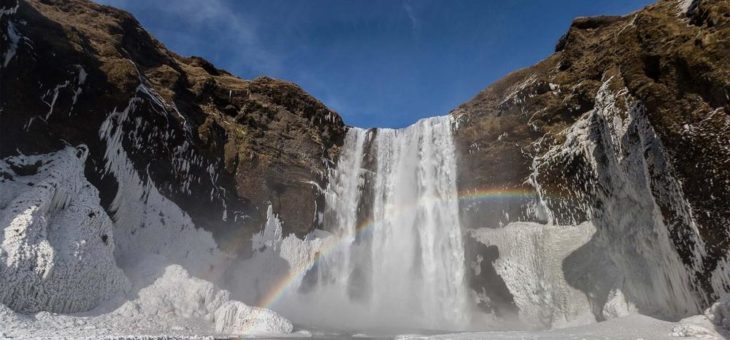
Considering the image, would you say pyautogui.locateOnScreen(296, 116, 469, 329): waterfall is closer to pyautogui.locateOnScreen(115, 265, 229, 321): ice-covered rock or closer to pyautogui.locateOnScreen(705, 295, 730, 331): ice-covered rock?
pyautogui.locateOnScreen(115, 265, 229, 321): ice-covered rock

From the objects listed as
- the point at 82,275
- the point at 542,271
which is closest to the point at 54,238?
the point at 82,275

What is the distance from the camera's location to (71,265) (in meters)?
14.6

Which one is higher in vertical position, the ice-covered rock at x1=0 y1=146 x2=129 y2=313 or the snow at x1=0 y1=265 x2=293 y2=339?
the ice-covered rock at x1=0 y1=146 x2=129 y2=313

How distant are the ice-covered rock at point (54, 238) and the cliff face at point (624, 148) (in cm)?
1854

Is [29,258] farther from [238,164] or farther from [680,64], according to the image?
[680,64]

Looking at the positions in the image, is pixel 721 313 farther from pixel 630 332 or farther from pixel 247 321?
pixel 247 321

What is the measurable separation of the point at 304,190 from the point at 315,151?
3.16 meters

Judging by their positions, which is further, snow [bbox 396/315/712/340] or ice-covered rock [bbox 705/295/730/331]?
snow [bbox 396/315/712/340]

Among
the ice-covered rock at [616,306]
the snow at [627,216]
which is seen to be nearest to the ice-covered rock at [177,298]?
the ice-covered rock at [616,306]

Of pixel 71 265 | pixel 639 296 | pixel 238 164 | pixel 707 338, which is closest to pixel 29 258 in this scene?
pixel 71 265

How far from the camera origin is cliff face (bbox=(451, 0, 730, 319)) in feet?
38.9

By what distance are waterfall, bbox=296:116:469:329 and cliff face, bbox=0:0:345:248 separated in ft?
8.27

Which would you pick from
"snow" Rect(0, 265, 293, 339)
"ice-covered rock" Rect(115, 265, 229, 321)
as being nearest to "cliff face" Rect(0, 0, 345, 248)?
"ice-covered rock" Rect(115, 265, 229, 321)

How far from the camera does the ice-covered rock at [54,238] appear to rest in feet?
A: 42.2
